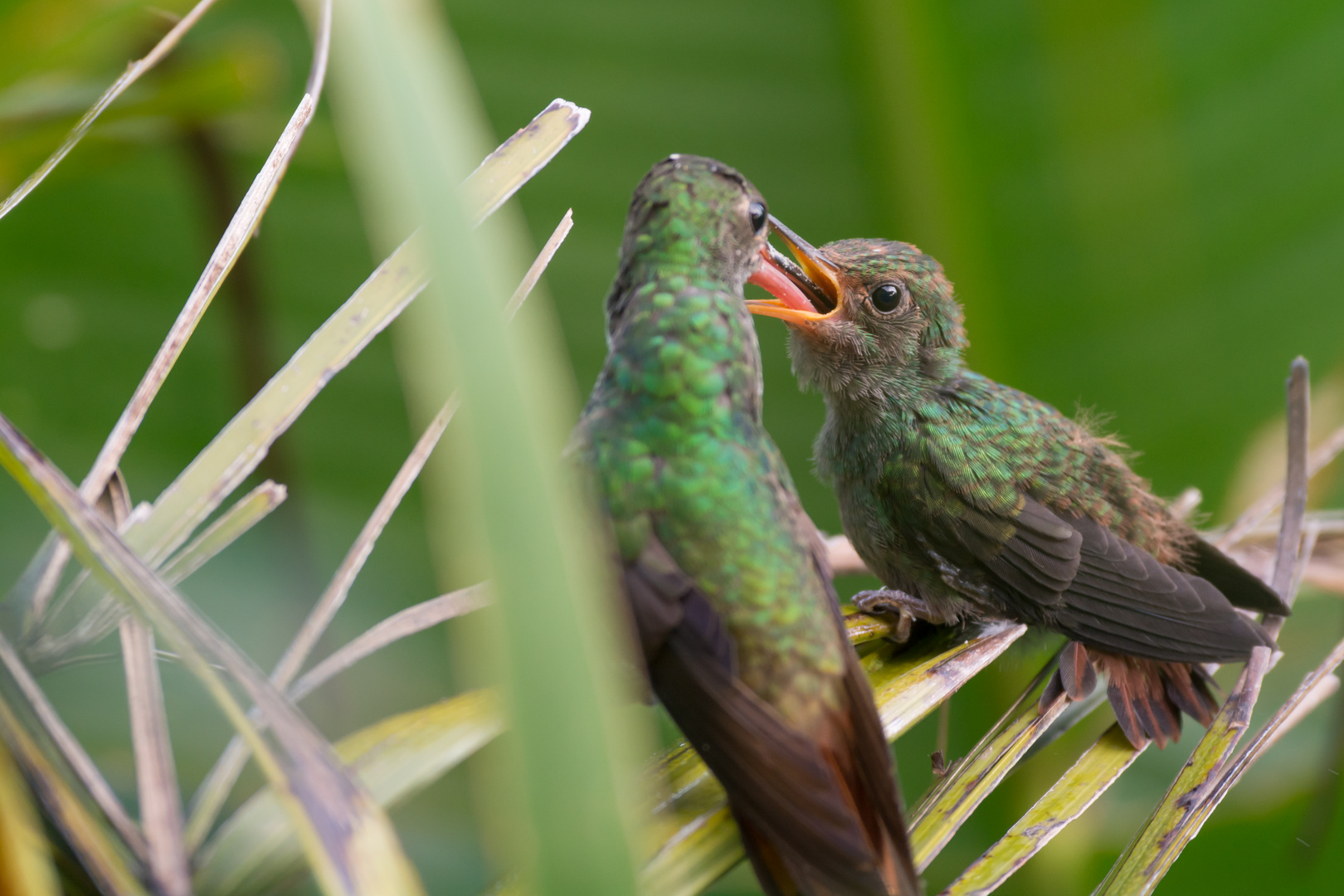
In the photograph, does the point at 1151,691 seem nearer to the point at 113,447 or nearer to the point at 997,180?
the point at 997,180

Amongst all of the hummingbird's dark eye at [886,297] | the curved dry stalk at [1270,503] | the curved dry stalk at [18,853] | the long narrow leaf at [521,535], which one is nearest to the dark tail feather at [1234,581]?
the curved dry stalk at [1270,503]

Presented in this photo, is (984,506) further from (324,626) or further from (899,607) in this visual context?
(324,626)

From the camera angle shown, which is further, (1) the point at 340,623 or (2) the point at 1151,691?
(1) the point at 340,623

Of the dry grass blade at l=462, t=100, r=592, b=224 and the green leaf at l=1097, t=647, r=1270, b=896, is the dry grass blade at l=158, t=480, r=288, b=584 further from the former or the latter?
the green leaf at l=1097, t=647, r=1270, b=896

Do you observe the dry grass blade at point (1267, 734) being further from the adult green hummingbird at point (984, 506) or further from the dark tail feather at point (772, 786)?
the dark tail feather at point (772, 786)

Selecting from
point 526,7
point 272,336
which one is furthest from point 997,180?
point 272,336

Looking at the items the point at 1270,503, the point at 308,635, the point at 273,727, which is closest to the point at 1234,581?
the point at 1270,503
